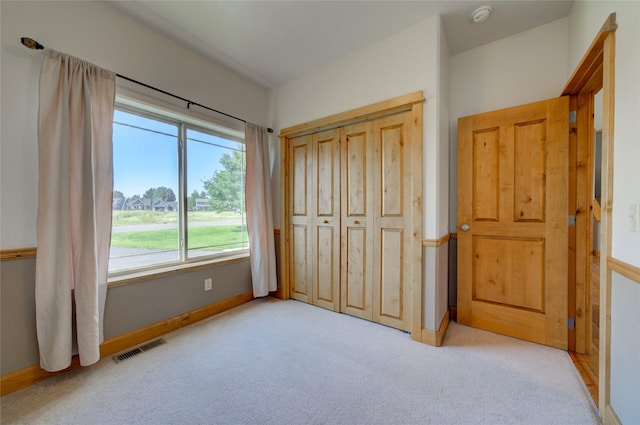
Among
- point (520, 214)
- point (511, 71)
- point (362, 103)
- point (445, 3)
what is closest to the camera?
point (445, 3)

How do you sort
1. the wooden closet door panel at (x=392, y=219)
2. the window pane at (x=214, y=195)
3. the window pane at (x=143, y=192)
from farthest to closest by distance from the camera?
1. the window pane at (x=214, y=195)
2. the wooden closet door panel at (x=392, y=219)
3. the window pane at (x=143, y=192)

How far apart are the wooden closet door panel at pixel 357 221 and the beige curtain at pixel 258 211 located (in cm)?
96

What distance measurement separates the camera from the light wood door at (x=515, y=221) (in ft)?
6.73

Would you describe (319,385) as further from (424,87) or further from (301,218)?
(424,87)

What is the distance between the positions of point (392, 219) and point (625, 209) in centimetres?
142

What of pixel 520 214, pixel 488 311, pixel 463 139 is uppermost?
pixel 463 139

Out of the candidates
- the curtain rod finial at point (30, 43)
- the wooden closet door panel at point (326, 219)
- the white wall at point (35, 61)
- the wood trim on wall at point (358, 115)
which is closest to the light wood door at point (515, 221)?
the wood trim on wall at point (358, 115)

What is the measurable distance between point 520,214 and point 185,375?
2918mm

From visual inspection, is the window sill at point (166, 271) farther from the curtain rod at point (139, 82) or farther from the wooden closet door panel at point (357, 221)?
the curtain rod at point (139, 82)

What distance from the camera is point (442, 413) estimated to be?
4.57ft

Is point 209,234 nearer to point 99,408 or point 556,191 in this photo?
point 99,408

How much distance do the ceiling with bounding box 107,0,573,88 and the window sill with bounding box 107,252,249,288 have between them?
7.05ft

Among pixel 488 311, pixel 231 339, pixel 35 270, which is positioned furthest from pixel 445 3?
pixel 35 270

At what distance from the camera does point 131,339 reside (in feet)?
6.84
